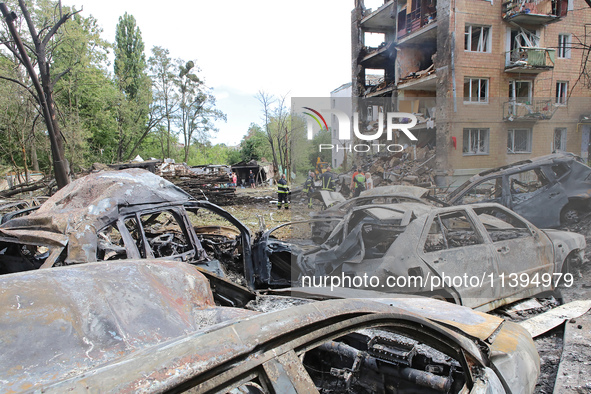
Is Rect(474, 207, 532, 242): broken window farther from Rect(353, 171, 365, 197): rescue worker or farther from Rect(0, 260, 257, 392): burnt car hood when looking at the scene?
Rect(0, 260, 257, 392): burnt car hood

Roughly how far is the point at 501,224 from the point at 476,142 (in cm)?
138

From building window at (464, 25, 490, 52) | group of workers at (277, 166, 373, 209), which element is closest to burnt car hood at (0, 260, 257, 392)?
group of workers at (277, 166, 373, 209)

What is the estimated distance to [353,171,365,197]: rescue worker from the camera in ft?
17.0

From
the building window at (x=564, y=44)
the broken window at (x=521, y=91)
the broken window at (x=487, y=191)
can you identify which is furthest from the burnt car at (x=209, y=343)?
the building window at (x=564, y=44)

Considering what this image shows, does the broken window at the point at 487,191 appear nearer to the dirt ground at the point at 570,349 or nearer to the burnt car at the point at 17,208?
the dirt ground at the point at 570,349

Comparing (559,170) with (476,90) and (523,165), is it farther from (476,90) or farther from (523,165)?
(476,90)

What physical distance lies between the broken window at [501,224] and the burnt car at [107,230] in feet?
9.33

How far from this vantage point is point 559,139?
4.59 m

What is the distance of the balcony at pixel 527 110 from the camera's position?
472 cm

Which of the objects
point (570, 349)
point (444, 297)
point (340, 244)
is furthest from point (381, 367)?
point (340, 244)

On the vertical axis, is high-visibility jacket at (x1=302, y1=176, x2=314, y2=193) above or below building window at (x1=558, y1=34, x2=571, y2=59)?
below

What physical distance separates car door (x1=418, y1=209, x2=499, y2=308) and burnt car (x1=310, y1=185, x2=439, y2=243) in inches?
24.5

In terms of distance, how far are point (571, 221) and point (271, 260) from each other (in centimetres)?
400

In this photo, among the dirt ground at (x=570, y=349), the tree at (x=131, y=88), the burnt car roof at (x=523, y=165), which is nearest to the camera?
the dirt ground at (x=570, y=349)
